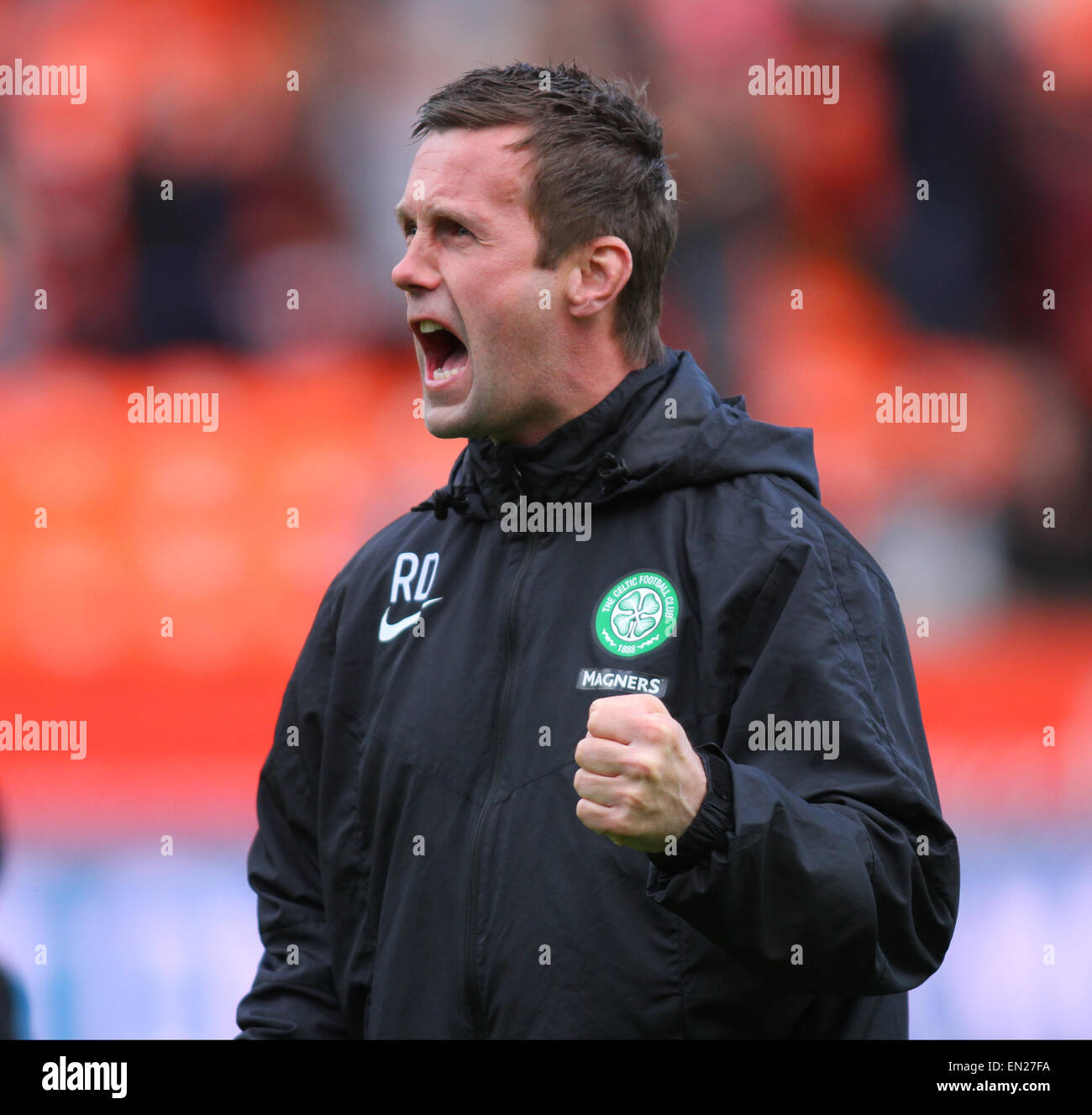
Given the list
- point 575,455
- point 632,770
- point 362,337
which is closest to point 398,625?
point 575,455

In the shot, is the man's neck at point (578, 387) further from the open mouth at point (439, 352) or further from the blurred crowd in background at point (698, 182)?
the blurred crowd in background at point (698, 182)

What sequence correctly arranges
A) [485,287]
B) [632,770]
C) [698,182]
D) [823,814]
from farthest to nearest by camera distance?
[698,182] → [485,287] → [823,814] → [632,770]

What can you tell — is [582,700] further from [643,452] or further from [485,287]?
[485,287]

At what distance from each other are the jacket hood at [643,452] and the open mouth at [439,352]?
0.11 m

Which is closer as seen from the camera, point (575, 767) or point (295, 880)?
point (575, 767)

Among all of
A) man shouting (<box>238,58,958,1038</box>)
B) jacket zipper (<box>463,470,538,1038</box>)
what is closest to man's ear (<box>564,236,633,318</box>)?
man shouting (<box>238,58,958,1038</box>)

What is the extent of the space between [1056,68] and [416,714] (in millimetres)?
3100

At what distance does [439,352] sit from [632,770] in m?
0.84

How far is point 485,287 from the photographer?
1.93m

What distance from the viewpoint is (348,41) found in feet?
13.3

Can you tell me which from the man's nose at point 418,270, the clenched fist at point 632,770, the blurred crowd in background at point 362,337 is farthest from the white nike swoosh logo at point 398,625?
the blurred crowd in background at point 362,337

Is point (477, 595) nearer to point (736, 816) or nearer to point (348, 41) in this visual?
point (736, 816)

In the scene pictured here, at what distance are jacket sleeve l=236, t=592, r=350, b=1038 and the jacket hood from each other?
321 millimetres

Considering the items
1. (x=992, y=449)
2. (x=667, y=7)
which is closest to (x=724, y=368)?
(x=992, y=449)
